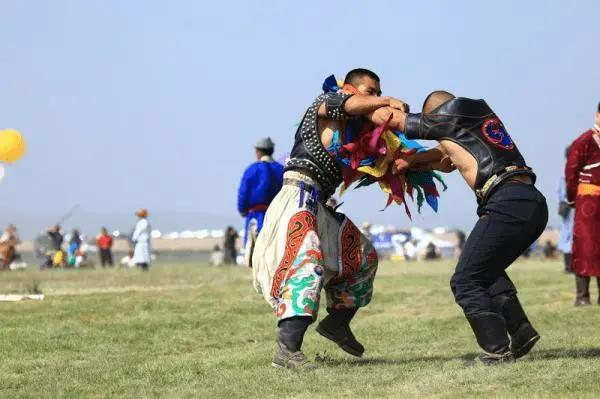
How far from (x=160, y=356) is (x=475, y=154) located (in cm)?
331

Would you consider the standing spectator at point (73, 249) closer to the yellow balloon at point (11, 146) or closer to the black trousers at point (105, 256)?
the black trousers at point (105, 256)

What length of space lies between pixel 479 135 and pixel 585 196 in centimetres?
540

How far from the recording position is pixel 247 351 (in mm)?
9391

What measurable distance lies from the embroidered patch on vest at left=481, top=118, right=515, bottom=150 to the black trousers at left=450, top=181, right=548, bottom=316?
0.25 m

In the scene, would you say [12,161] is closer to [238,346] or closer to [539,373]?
[238,346]

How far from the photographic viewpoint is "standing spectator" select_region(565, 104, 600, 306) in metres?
12.1

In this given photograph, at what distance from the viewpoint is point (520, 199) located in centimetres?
725

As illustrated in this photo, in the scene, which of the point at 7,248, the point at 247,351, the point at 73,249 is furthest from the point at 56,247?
the point at 247,351

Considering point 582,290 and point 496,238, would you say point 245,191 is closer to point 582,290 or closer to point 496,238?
point 582,290

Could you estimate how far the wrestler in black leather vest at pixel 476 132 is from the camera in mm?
7266

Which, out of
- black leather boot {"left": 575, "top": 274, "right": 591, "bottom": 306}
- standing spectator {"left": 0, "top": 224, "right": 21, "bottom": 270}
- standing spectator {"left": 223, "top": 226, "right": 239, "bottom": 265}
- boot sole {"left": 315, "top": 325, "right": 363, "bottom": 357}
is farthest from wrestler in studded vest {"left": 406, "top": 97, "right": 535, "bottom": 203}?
standing spectator {"left": 223, "top": 226, "right": 239, "bottom": 265}

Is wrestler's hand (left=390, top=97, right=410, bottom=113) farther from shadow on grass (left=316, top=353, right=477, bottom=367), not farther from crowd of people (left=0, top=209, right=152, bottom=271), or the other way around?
crowd of people (left=0, top=209, right=152, bottom=271)

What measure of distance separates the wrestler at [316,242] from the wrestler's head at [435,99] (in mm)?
191

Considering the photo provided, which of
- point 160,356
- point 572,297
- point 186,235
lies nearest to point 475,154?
point 160,356
